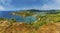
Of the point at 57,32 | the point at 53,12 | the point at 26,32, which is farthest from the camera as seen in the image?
the point at 53,12

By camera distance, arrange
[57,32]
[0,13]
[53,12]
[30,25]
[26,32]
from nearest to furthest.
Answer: [57,32]
[26,32]
[30,25]
[0,13]
[53,12]

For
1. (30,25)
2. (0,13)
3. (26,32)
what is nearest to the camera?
(26,32)

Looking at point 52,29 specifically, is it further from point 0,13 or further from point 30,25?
point 0,13

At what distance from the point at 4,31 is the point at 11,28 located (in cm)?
55

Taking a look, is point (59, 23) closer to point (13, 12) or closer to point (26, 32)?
point (26, 32)

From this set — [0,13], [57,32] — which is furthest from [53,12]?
[57,32]

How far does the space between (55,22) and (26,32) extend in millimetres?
2395

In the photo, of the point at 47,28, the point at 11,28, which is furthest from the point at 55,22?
the point at 11,28

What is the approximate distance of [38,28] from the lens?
41.7ft

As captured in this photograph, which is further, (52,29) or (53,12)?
(53,12)

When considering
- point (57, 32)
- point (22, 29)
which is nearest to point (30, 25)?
point (22, 29)

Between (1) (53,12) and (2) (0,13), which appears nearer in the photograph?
(2) (0,13)

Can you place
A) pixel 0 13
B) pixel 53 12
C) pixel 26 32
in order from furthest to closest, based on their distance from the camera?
1. pixel 53 12
2. pixel 0 13
3. pixel 26 32

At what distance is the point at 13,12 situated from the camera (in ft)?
51.6
